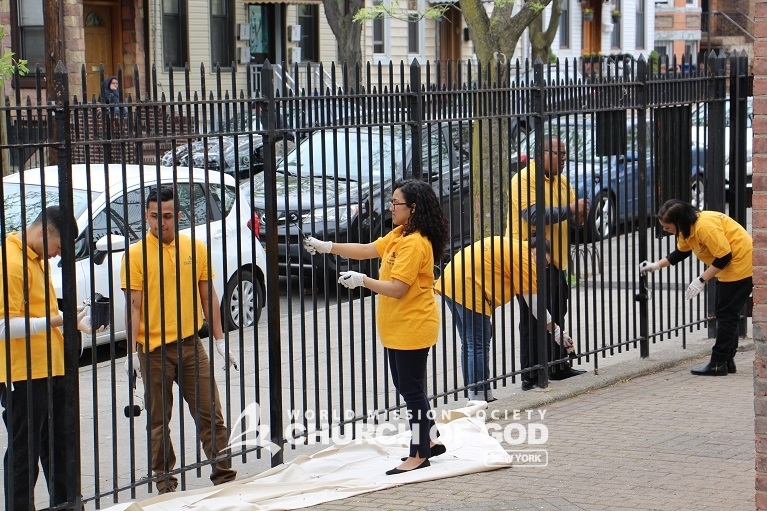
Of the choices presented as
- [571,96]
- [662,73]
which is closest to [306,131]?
[571,96]

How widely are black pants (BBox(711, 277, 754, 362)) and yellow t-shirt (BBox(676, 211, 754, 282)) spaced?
2.6 inches

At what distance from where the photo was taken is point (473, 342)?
27.7 ft

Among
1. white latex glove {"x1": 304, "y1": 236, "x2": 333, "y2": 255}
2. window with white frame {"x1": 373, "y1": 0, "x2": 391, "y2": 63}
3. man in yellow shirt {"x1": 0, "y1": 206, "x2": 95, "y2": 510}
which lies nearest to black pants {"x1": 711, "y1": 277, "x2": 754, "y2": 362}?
white latex glove {"x1": 304, "y1": 236, "x2": 333, "y2": 255}

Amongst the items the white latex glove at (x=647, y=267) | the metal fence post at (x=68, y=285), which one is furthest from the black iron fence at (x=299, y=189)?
the white latex glove at (x=647, y=267)

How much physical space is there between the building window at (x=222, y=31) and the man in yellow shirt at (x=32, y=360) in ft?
76.8

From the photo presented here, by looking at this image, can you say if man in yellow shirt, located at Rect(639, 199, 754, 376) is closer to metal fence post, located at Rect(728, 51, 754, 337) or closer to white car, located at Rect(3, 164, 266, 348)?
metal fence post, located at Rect(728, 51, 754, 337)

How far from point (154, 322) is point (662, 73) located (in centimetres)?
546

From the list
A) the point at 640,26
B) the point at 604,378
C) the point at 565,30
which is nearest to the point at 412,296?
the point at 604,378

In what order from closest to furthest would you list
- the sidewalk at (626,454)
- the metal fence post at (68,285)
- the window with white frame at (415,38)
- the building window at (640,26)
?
the metal fence post at (68,285) → the sidewalk at (626,454) → the window with white frame at (415,38) → the building window at (640,26)

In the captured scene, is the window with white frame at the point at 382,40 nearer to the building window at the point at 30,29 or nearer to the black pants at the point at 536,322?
the building window at the point at 30,29

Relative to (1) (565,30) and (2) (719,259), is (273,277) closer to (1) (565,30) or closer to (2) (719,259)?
(2) (719,259)

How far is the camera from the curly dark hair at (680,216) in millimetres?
9203

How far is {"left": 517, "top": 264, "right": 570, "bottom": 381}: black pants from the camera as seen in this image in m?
8.99

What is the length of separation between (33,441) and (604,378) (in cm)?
493
